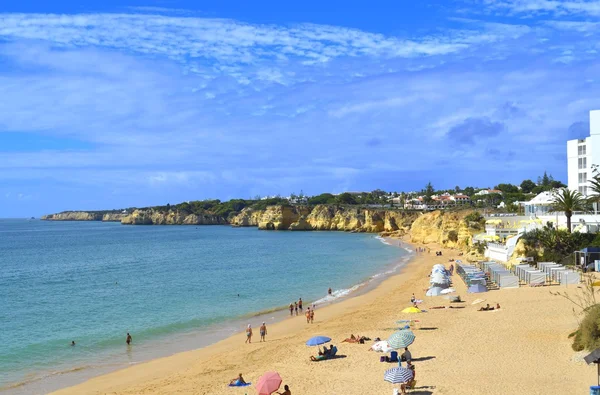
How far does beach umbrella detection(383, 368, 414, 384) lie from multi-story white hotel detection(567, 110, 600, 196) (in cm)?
3871

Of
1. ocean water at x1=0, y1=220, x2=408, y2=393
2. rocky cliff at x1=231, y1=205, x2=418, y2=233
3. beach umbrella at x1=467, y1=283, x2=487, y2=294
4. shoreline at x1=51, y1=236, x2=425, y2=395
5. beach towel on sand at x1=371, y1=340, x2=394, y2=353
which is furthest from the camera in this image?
rocky cliff at x1=231, y1=205, x2=418, y2=233

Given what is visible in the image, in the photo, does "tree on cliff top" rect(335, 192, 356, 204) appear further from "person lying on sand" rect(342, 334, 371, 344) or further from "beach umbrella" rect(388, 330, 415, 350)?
"beach umbrella" rect(388, 330, 415, 350)

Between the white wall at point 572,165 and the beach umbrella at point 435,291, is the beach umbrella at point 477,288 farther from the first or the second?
the white wall at point 572,165

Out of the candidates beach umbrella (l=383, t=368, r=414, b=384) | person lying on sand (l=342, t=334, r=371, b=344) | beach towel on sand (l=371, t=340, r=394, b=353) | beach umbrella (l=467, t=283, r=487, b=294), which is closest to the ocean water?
person lying on sand (l=342, t=334, r=371, b=344)

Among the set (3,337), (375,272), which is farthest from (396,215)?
(3,337)

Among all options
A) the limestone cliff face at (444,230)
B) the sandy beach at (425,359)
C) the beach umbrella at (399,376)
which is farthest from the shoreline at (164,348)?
the limestone cliff face at (444,230)

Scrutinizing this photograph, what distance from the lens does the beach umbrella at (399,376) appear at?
13568 millimetres

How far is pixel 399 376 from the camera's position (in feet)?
44.8

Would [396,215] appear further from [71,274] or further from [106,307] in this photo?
[106,307]

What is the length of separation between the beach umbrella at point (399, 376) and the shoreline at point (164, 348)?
11401 millimetres

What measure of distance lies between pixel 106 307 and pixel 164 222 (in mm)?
168592

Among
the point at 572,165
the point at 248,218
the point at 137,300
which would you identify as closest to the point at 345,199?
the point at 248,218

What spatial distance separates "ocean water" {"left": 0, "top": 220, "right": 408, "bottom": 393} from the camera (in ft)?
73.4

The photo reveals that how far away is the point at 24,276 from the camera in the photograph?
5109 cm
